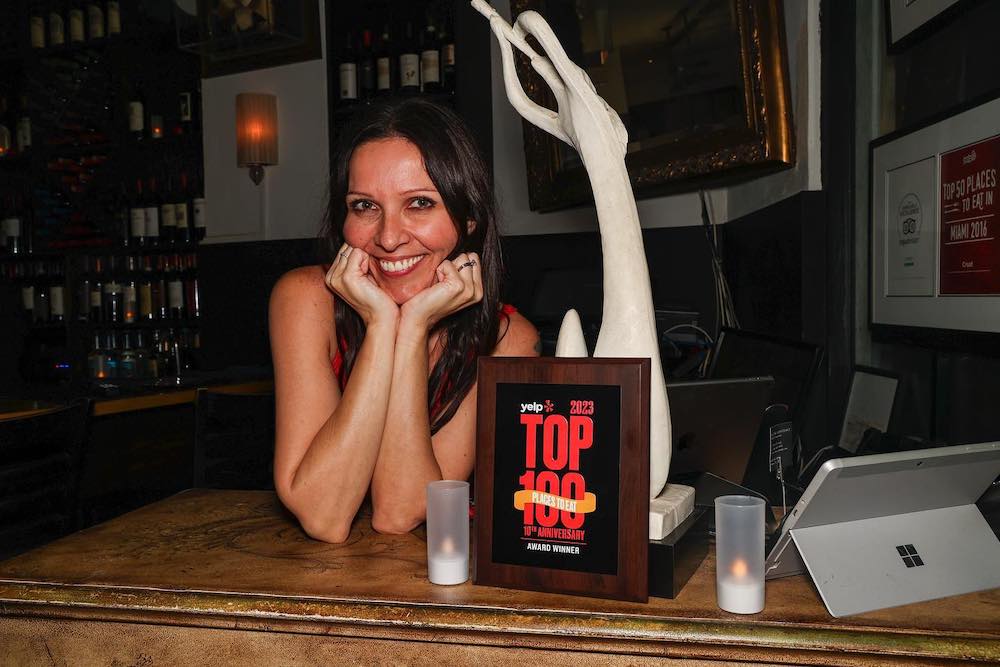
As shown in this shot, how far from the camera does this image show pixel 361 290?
3.58 feet

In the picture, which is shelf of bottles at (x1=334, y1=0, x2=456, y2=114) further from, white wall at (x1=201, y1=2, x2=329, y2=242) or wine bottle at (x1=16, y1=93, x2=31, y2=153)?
wine bottle at (x1=16, y1=93, x2=31, y2=153)

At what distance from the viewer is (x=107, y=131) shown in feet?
16.0

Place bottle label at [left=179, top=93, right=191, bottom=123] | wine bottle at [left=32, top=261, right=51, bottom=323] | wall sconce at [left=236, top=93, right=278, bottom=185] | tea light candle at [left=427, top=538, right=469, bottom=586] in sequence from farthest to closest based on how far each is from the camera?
wine bottle at [left=32, top=261, right=51, bottom=323] → bottle label at [left=179, top=93, right=191, bottom=123] → wall sconce at [left=236, top=93, right=278, bottom=185] → tea light candle at [left=427, top=538, right=469, bottom=586]

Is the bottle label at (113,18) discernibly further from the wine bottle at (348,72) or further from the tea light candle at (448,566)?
the tea light candle at (448,566)

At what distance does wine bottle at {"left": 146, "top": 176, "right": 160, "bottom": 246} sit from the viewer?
188 inches

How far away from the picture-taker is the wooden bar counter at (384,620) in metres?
0.69

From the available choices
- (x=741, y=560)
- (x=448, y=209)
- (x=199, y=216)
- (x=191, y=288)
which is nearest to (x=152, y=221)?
(x=199, y=216)

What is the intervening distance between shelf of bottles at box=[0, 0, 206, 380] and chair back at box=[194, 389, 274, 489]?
9.64ft

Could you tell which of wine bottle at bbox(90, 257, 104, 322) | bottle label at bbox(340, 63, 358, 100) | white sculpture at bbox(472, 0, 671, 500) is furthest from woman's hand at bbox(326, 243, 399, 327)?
wine bottle at bbox(90, 257, 104, 322)

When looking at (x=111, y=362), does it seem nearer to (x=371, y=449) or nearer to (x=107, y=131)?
(x=107, y=131)

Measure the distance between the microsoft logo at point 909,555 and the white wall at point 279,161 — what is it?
3.69 metres

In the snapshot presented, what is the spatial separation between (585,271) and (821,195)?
53.9 inches

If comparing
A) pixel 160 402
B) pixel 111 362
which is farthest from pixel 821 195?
pixel 111 362

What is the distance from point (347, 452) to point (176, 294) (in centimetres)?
408
